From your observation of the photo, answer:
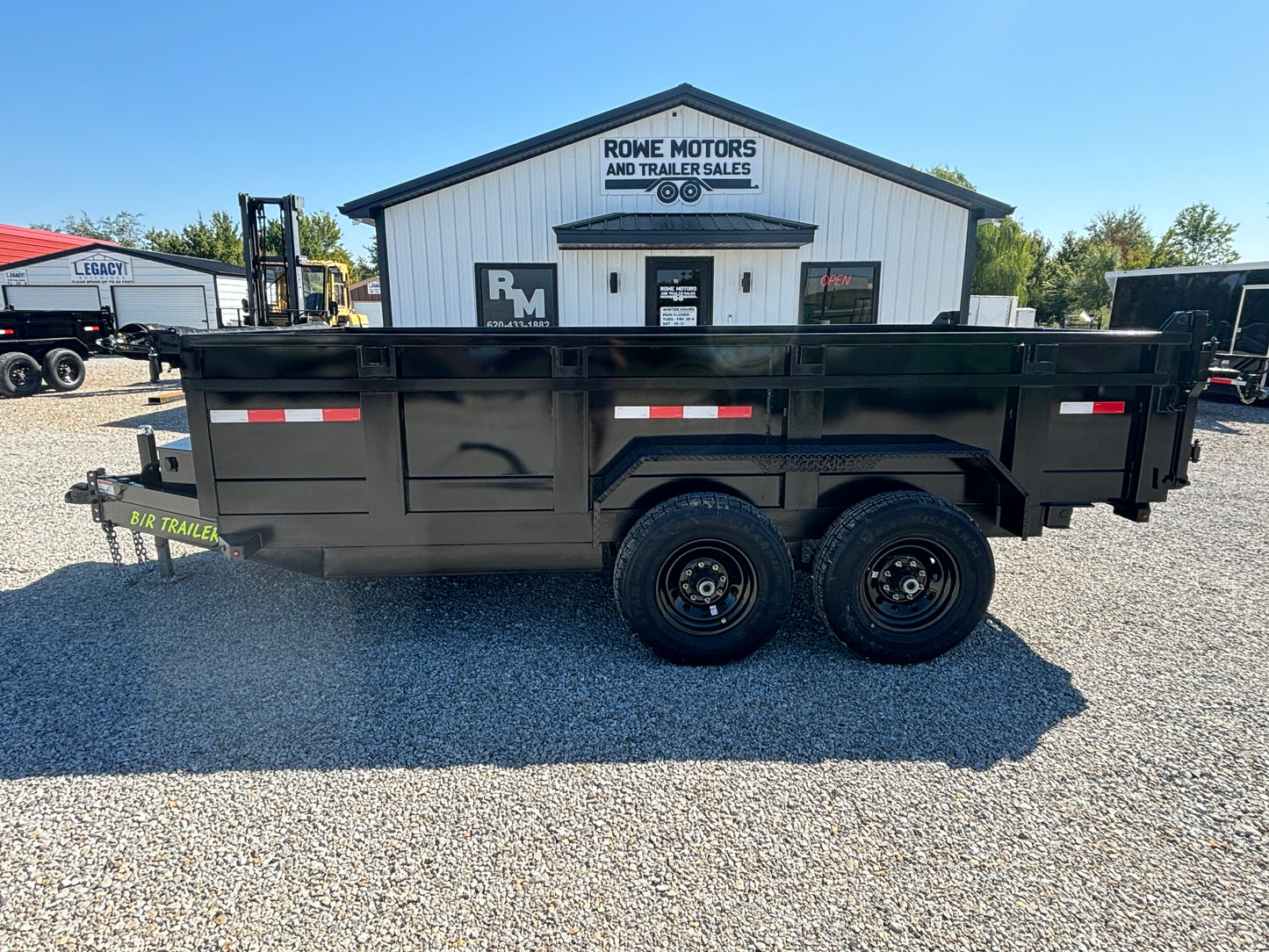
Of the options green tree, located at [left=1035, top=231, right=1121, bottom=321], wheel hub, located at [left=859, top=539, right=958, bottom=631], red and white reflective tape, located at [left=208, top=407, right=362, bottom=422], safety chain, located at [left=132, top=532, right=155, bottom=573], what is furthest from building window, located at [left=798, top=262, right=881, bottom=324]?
green tree, located at [left=1035, top=231, right=1121, bottom=321]

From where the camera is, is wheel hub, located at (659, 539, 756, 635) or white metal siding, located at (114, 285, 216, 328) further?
white metal siding, located at (114, 285, 216, 328)

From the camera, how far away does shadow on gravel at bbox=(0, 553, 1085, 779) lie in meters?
2.96

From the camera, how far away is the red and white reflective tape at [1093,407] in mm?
3785

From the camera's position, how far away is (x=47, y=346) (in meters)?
15.6

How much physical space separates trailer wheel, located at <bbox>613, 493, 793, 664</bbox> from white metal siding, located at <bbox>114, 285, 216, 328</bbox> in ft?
109

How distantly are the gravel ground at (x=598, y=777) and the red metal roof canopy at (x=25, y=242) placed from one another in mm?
48566

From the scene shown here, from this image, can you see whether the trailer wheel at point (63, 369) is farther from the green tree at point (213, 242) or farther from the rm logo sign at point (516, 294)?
the green tree at point (213, 242)

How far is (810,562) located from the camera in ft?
13.4

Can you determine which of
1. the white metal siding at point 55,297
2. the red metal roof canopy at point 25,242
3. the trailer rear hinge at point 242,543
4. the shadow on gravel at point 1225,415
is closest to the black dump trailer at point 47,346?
the trailer rear hinge at point 242,543

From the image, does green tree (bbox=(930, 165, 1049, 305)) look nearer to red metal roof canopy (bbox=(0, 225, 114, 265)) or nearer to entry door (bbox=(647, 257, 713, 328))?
entry door (bbox=(647, 257, 713, 328))

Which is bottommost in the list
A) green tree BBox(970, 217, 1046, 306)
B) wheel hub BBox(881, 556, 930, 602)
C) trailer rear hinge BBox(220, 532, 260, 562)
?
wheel hub BBox(881, 556, 930, 602)

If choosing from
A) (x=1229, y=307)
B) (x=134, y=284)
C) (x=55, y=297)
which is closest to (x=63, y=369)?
(x=134, y=284)

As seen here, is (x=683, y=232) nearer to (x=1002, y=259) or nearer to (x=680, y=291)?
(x=680, y=291)

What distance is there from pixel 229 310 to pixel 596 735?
33811mm
